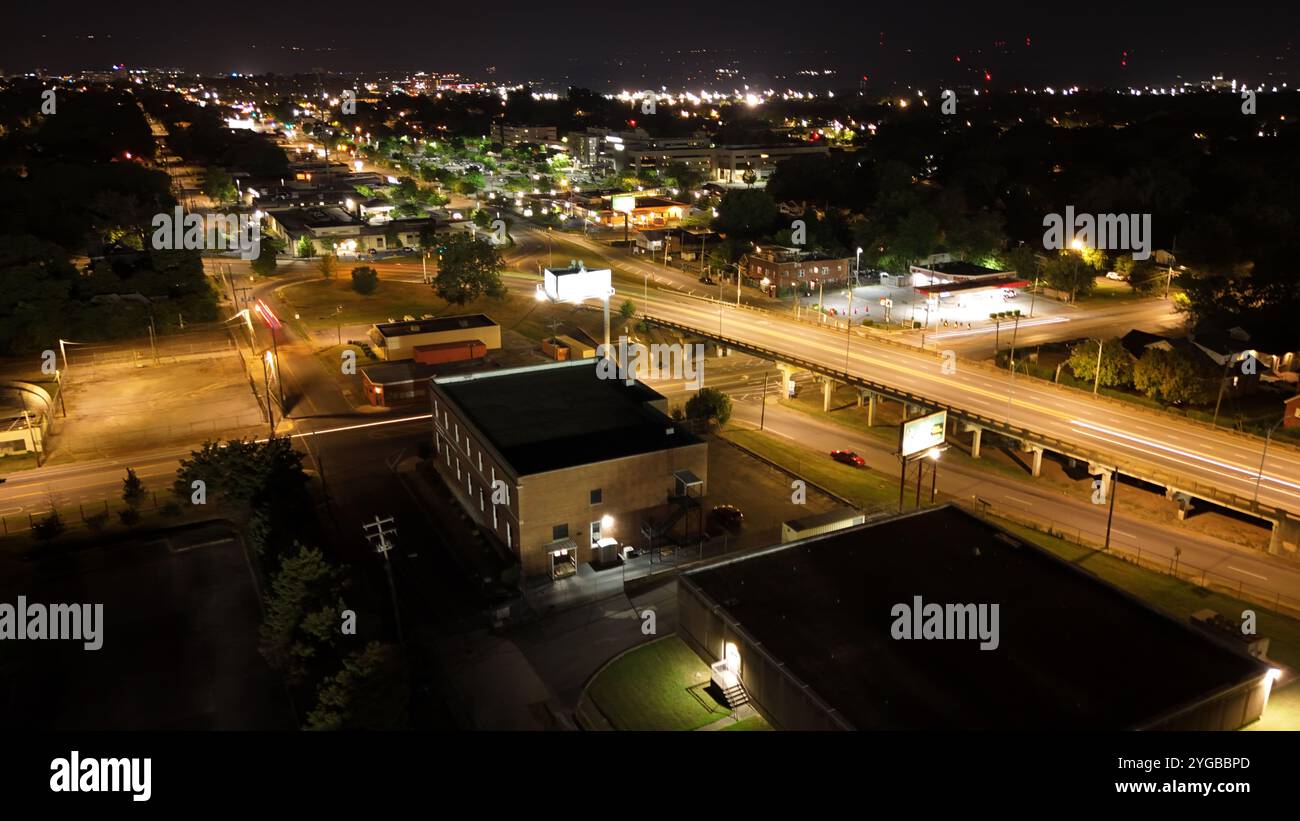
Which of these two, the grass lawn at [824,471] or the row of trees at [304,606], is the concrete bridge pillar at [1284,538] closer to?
the grass lawn at [824,471]

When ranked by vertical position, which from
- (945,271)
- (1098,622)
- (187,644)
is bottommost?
(187,644)

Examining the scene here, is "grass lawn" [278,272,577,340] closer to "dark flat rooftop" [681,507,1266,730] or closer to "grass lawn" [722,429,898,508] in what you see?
"grass lawn" [722,429,898,508]

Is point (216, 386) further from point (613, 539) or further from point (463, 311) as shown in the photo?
point (613, 539)

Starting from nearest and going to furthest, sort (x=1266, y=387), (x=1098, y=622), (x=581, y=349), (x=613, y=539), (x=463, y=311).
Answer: (x=1098, y=622), (x=613, y=539), (x=1266, y=387), (x=581, y=349), (x=463, y=311)

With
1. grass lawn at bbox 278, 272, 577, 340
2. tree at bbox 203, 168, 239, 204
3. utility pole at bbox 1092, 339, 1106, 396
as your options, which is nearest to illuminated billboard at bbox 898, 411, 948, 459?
utility pole at bbox 1092, 339, 1106, 396

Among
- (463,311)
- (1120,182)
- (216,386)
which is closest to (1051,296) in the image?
(1120,182)
